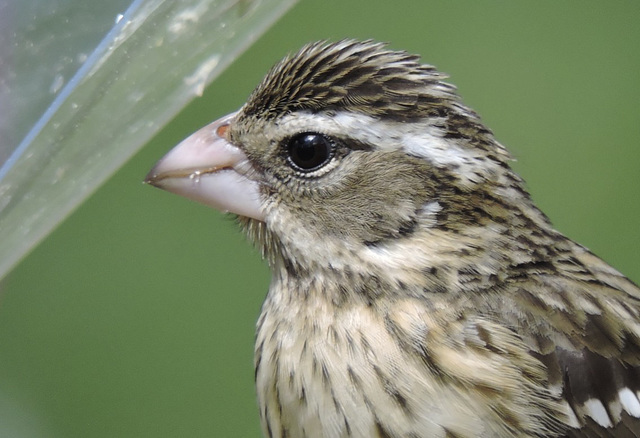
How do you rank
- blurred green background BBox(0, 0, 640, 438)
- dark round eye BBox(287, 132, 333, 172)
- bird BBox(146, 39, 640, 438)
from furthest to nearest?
blurred green background BBox(0, 0, 640, 438)
dark round eye BBox(287, 132, 333, 172)
bird BBox(146, 39, 640, 438)

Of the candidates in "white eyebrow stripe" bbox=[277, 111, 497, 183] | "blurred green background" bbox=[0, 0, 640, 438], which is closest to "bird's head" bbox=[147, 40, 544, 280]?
"white eyebrow stripe" bbox=[277, 111, 497, 183]

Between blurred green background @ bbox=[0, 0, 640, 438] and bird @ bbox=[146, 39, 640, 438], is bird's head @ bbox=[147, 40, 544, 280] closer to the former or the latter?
bird @ bbox=[146, 39, 640, 438]

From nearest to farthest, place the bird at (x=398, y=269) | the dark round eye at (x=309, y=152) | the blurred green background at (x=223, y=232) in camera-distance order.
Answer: the bird at (x=398, y=269) → the dark round eye at (x=309, y=152) → the blurred green background at (x=223, y=232)

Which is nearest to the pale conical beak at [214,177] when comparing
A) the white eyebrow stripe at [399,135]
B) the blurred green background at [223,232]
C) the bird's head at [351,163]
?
the bird's head at [351,163]

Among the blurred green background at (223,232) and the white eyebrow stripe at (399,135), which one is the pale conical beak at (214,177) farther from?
the blurred green background at (223,232)

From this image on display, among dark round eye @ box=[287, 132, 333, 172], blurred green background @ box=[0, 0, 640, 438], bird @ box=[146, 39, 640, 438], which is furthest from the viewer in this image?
blurred green background @ box=[0, 0, 640, 438]

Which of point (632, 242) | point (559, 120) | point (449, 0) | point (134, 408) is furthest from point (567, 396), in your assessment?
point (449, 0)

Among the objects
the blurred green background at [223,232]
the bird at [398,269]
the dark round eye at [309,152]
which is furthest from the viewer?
the blurred green background at [223,232]
